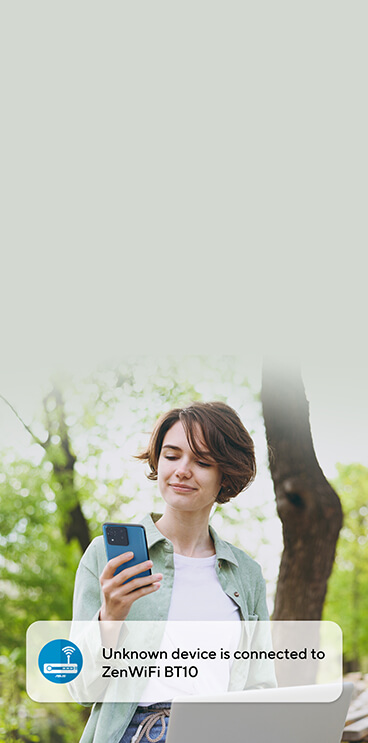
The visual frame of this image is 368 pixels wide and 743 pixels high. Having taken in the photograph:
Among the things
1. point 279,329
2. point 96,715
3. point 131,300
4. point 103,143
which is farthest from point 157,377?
point 96,715

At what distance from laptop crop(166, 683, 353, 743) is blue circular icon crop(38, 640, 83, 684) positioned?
53cm

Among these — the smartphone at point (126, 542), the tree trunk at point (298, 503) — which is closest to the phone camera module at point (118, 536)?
the smartphone at point (126, 542)

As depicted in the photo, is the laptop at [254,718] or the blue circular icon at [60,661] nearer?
the laptop at [254,718]

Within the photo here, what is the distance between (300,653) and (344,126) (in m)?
2.19

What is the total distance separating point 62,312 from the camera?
11.9ft

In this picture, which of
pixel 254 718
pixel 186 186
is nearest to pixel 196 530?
pixel 254 718

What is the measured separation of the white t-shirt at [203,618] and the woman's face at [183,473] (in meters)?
0.12

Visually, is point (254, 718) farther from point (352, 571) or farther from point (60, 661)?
point (352, 571)

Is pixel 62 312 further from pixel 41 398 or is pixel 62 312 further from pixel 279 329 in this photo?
pixel 279 329

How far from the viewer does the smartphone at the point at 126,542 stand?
148 centimetres

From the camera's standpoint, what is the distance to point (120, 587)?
1.42 meters

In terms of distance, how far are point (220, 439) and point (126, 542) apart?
34 cm

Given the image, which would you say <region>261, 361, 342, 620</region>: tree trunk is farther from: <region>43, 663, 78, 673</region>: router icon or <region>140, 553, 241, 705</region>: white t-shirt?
<region>43, 663, 78, 673</region>: router icon

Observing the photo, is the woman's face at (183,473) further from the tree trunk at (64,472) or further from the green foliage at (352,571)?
the green foliage at (352,571)
